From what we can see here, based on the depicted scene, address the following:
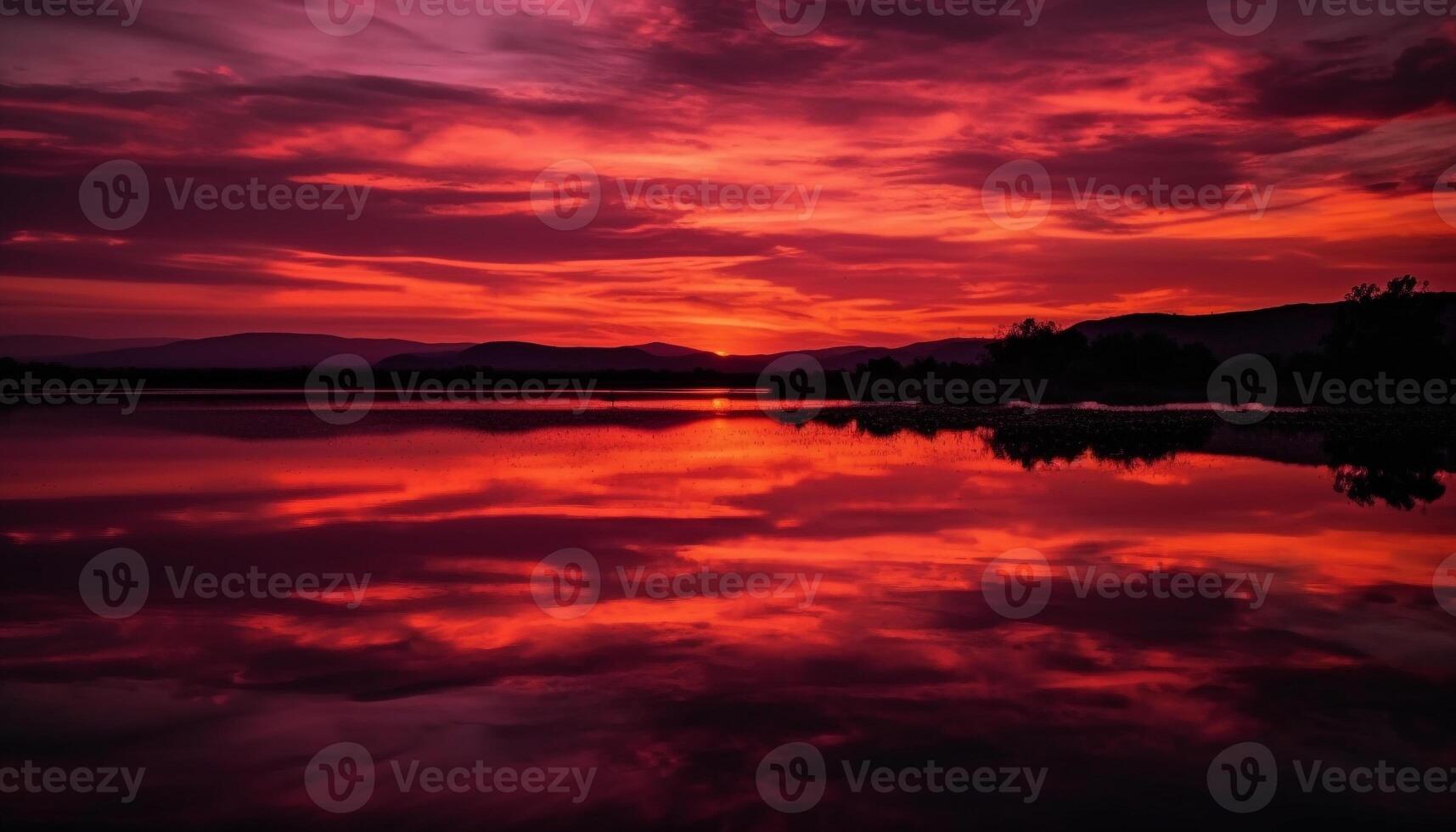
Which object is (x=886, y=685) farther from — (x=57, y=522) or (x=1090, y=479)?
(x=1090, y=479)

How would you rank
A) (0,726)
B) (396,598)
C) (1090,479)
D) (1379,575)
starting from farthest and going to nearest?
(1090,479)
(1379,575)
(396,598)
(0,726)

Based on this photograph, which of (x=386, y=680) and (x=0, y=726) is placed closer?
(x=0, y=726)

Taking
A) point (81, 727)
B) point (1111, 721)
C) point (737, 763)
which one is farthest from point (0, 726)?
point (1111, 721)

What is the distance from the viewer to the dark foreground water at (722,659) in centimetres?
807

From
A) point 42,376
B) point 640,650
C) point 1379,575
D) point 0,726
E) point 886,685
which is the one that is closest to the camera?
point 0,726

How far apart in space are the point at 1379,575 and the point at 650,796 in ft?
43.2

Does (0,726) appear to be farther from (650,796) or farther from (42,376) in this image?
(42,376)

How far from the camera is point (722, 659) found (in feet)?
37.2

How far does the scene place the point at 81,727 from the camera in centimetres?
929

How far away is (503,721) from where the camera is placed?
371 inches

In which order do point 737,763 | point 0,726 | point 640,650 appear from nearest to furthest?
1. point 737,763
2. point 0,726
3. point 640,650

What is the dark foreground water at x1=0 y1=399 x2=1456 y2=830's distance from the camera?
8.07m

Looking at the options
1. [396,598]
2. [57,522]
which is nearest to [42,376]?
[57,522]

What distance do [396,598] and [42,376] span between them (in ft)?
506
